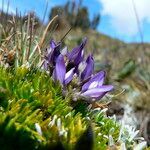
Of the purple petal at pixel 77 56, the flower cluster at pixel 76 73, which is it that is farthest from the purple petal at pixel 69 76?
the purple petal at pixel 77 56

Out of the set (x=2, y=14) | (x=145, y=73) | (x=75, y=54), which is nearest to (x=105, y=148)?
(x=75, y=54)

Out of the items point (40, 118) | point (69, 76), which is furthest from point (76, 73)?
point (40, 118)

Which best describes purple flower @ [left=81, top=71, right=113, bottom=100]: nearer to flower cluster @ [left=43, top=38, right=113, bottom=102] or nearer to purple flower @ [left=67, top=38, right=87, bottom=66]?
flower cluster @ [left=43, top=38, right=113, bottom=102]

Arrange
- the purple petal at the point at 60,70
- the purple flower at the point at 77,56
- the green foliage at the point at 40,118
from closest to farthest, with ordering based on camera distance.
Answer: the green foliage at the point at 40,118, the purple petal at the point at 60,70, the purple flower at the point at 77,56

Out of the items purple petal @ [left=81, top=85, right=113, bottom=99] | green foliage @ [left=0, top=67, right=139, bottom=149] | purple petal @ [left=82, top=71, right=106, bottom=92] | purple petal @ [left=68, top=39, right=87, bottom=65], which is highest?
purple petal @ [left=68, top=39, right=87, bottom=65]

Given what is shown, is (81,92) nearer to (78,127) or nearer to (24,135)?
(78,127)

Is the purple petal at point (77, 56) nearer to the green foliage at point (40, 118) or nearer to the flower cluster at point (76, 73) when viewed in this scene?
the flower cluster at point (76, 73)

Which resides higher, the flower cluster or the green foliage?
the flower cluster

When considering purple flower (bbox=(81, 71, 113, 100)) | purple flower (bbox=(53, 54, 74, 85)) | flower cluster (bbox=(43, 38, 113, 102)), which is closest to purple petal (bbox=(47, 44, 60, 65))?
flower cluster (bbox=(43, 38, 113, 102))
